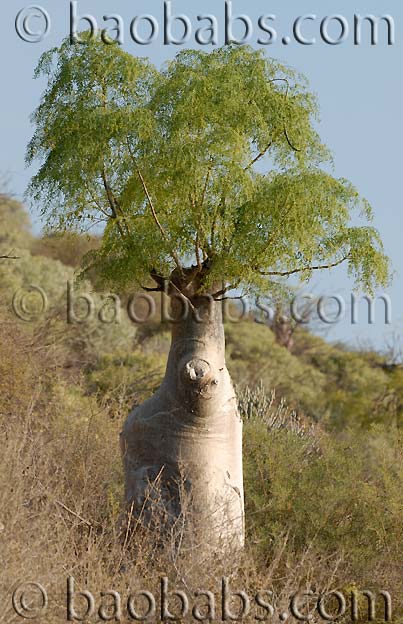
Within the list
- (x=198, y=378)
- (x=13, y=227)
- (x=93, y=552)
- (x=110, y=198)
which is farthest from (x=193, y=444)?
(x=13, y=227)

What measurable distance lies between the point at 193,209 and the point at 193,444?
1842 mm

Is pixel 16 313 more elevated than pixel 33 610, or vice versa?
pixel 16 313

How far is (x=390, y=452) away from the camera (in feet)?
33.2

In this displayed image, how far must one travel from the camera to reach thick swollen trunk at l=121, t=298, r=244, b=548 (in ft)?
27.0

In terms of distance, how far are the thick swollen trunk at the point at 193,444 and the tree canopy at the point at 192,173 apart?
508mm

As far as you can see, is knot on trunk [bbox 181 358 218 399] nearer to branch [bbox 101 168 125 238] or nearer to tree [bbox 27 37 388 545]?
tree [bbox 27 37 388 545]

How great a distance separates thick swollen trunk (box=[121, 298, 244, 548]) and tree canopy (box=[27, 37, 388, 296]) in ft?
1.67

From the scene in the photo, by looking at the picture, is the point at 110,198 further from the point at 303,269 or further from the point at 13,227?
the point at 13,227

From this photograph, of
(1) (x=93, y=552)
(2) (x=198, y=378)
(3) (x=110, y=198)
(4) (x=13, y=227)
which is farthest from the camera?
(4) (x=13, y=227)

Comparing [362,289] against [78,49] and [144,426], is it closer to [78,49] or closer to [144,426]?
[144,426]

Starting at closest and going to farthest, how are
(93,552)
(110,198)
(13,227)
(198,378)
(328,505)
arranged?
(93,552) → (198,378) → (110,198) → (328,505) → (13,227)

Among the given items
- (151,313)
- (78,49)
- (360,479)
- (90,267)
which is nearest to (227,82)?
(78,49)

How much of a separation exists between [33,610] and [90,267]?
324 cm

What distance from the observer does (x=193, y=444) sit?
8.29 meters
